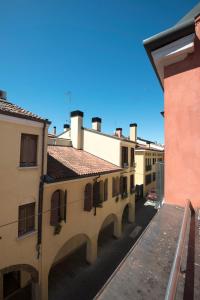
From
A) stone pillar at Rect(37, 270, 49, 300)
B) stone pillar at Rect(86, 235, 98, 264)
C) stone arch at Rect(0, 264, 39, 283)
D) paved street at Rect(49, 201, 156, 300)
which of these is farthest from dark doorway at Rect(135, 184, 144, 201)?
stone arch at Rect(0, 264, 39, 283)

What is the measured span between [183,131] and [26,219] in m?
8.34

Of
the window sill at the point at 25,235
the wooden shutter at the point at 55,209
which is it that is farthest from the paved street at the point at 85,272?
the window sill at the point at 25,235

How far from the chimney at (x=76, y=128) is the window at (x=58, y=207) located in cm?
846

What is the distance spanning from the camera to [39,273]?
382 inches

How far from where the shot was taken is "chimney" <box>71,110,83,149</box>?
18.8 meters

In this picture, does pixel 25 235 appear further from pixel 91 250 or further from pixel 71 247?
pixel 71 247

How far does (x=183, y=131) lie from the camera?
10.4ft

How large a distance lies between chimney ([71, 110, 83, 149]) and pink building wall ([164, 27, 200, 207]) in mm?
15800

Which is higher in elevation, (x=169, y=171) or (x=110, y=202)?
(x=169, y=171)

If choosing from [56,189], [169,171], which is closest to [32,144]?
[56,189]

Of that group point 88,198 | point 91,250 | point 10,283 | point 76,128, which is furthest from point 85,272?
point 76,128

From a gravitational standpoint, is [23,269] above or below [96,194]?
below

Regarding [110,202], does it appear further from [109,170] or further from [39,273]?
[39,273]

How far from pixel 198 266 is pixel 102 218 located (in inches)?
557
